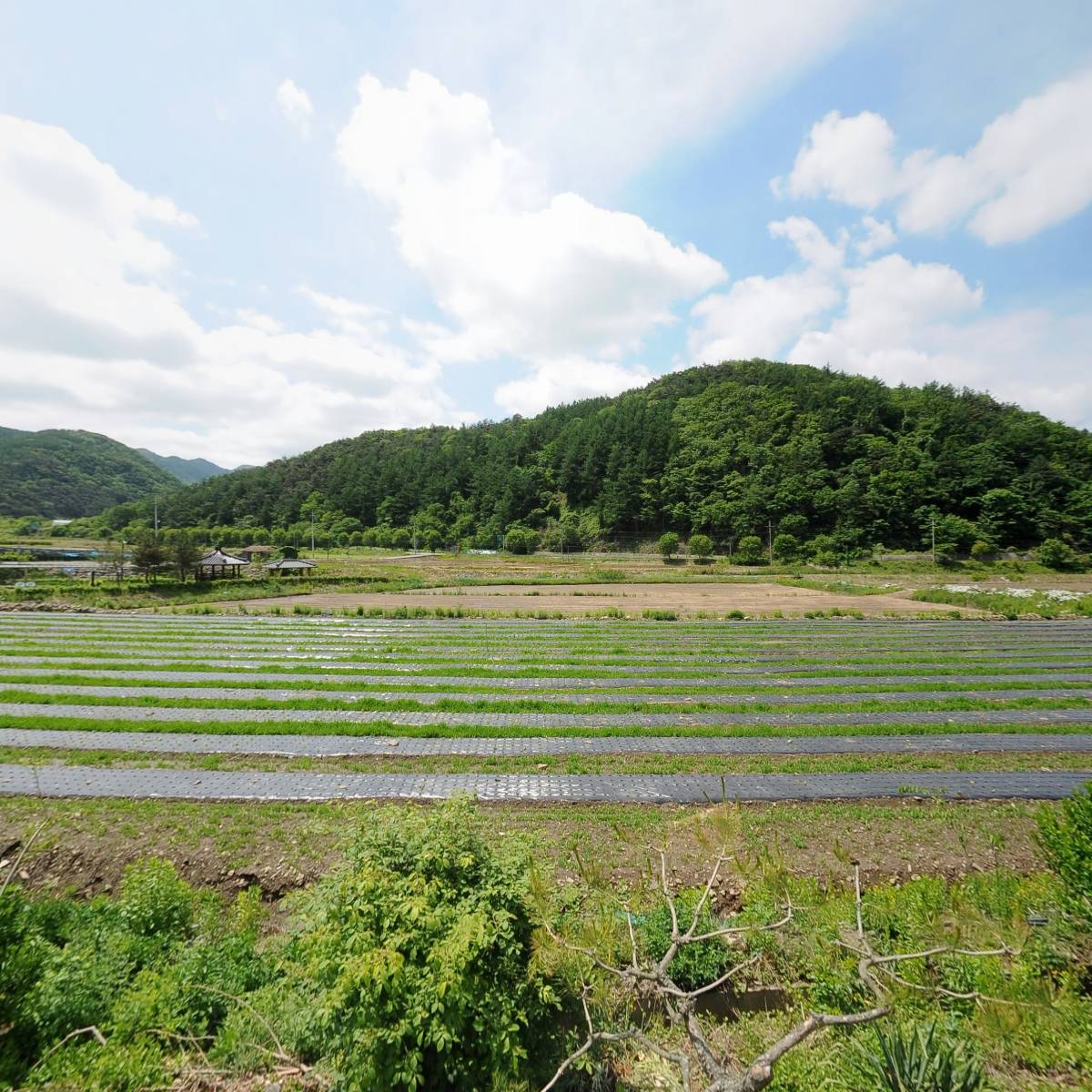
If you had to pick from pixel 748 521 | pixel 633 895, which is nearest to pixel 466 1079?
pixel 633 895

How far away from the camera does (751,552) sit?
Answer: 237ft

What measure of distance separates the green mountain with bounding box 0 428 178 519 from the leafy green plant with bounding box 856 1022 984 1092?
149 meters

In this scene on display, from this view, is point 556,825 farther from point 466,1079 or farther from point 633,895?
point 466,1079

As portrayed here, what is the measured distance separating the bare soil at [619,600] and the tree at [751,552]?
970 inches

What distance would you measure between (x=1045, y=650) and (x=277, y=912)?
2569 centimetres

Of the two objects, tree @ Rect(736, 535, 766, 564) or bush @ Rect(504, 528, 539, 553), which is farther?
bush @ Rect(504, 528, 539, 553)

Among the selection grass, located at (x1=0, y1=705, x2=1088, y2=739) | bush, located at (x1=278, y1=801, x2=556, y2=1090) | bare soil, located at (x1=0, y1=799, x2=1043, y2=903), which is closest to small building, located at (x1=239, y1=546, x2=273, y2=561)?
grass, located at (x1=0, y1=705, x2=1088, y2=739)

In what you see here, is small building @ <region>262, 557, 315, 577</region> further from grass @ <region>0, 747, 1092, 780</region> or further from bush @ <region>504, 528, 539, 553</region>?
bush @ <region>504, 528, 539, 553</region>

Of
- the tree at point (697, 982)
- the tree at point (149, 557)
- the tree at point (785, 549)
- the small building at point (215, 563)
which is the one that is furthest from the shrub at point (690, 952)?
the tree at point (785, 549)

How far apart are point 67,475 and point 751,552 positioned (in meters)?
153

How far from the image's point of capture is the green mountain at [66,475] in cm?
11062

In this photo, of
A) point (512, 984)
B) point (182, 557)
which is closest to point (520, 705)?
point (512, 984)

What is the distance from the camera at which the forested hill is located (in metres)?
78.1

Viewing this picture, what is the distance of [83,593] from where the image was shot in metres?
32.8
